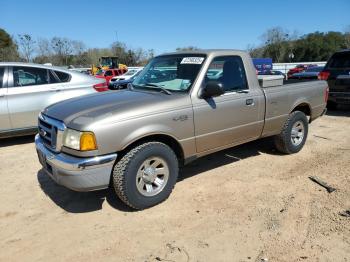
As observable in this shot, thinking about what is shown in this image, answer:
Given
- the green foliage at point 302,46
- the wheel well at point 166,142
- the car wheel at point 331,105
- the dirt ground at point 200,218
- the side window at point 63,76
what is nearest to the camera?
the dirt ground at point 200,218

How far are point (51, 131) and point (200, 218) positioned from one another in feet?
6.55

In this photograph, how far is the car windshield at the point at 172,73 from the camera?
180 inches

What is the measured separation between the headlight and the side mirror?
156 centimetres

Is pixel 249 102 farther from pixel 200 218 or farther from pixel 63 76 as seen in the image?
pixel 63 76

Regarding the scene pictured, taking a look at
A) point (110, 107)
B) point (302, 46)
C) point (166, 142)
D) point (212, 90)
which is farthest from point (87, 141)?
point (302, 46)

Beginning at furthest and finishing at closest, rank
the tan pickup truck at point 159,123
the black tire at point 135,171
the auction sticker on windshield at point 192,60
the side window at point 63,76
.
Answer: the side window at point 63,76, the auction sticker on windshield at point 192,60, the black tire at point 135,171, the tan pickup truck at point 159,123

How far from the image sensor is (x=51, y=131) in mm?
4043

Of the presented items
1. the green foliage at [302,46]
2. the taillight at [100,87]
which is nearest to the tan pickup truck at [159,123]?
the taillight at [100,87]

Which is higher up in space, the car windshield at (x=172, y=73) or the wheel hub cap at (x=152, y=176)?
the car windshield at (x=172, y=73)

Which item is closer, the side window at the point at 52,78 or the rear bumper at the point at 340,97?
the side window at the point at 52,78

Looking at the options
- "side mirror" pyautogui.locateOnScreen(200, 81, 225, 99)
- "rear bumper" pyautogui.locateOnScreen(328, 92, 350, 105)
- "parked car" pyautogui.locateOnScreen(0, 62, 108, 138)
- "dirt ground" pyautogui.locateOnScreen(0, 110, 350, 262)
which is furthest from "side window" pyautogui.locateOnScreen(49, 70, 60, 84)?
"rear bumper" pyautogui.locateOnScreen(328, 92, 350, 105)

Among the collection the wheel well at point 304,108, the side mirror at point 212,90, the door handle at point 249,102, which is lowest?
the wheel well at point 304,108

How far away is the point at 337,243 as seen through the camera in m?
3.34

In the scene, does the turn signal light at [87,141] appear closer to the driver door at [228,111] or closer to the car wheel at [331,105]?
the driver door at [228,111]
